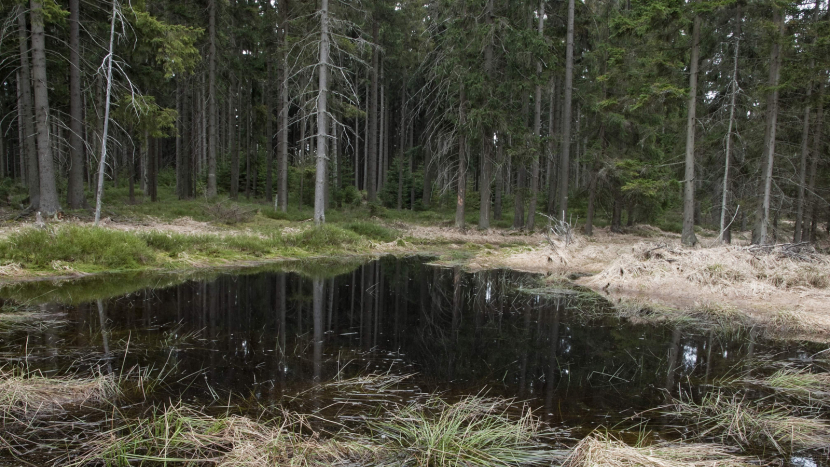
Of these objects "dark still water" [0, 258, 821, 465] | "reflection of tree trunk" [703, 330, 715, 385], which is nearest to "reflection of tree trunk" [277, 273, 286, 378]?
"dark still water" [0, 258, 821, 465]

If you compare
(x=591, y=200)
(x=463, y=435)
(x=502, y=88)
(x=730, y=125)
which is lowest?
(x=463, y=435)

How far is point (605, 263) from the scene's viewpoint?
1401cm

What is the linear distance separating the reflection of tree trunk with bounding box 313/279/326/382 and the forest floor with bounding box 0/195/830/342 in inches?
145

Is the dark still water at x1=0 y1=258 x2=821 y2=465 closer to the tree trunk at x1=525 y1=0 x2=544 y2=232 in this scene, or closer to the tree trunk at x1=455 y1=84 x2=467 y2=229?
the tree trunk at x1=455 y1=84 x2=467 y2=229

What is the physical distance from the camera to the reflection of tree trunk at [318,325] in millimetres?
5327

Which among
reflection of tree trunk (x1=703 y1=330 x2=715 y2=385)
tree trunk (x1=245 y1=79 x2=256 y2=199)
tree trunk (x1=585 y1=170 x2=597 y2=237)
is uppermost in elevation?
tree trunk (x1=245 y1=79 x2=256 y2=199)

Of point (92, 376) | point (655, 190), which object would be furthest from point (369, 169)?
point (92, 376)

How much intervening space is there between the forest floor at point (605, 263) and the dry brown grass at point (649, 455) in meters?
5.24

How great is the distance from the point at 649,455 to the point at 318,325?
16.4ft

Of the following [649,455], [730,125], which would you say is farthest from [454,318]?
[730,125]

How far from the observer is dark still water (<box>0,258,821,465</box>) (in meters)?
4.72

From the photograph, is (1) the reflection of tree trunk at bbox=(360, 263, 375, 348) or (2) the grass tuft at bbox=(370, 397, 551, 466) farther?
(1) the reflection of tree trunk at bbox=(360, 263, 375, 348)

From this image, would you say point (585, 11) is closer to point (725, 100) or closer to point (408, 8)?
point (725, 100)

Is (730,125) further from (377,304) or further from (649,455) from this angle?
(649,455)
